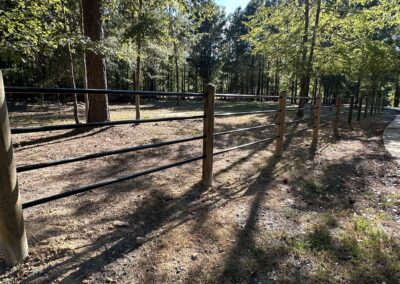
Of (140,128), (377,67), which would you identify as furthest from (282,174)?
(377,67)

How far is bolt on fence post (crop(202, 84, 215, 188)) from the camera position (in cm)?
326

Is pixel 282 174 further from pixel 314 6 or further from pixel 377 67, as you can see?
pixel 314 6

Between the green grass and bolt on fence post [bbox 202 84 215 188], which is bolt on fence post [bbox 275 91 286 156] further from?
the green grass

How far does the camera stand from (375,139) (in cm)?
802

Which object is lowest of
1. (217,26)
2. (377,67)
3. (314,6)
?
(377,67)

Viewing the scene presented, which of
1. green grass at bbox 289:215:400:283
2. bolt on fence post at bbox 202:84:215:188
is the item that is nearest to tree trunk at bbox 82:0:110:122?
bolt on fence post at bbox 202:84:215:188

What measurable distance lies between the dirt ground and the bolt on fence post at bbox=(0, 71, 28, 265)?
0.39ft

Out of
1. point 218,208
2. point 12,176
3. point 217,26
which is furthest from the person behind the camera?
point 217,26

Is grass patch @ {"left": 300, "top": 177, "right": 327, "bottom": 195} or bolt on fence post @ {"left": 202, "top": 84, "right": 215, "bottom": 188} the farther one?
grass patch @ {"left": 300, "top": 177, "right": 327, "bottom": 195}

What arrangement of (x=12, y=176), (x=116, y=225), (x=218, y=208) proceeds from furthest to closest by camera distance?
1. (x=218, y=208)
2. (x=116, y=225)
3. (x=12, y=176)

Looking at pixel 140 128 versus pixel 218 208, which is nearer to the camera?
pixel 218 208

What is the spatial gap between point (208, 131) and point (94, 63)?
496 cm

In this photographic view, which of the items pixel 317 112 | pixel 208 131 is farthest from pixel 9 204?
pixel 317 112

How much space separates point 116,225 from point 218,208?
1134mm
